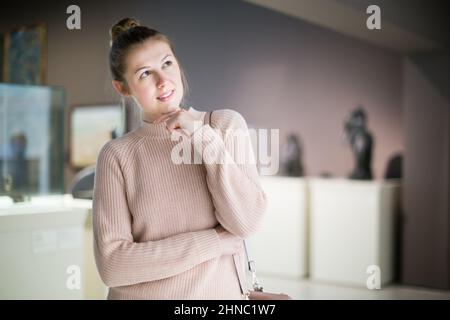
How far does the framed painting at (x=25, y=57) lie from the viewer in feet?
Result: 12.5

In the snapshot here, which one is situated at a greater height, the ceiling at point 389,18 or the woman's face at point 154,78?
the ceiling at point 389,18

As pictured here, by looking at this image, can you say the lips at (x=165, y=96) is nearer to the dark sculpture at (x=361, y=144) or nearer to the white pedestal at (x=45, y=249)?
the white pedestal at (x=45, y=249)

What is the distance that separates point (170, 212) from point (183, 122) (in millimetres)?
196

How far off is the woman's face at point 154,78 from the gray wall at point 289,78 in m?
2.81

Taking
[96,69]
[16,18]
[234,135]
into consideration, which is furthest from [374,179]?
[234,135]

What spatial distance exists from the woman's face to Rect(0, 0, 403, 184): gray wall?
111 inches

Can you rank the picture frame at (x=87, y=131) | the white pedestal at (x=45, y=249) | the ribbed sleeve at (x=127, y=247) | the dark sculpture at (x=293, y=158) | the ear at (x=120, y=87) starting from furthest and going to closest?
the dark sculpture at (x=293, y=158) < the picture frame at (x=87, y=131) < the white pedestal at (x=45, y=249) < the ear at (x=120, y=87) < the ribbed sleeve at (x=127, y=247)

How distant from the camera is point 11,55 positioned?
12.9 feet

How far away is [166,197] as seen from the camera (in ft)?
3.77

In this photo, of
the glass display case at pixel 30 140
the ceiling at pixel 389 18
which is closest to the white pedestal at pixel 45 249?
the glass display case at pixel 30 140

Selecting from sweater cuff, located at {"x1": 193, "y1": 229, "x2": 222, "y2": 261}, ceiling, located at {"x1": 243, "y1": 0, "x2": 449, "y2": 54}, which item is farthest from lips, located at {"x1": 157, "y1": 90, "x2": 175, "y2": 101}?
ceiling, located at {"x1": 243, "y1": 0, "x2": 449, "y2": 54}

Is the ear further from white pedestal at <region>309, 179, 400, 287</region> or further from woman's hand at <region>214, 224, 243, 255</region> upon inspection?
white pedestal at <region>309, 179, 400, 287</region>

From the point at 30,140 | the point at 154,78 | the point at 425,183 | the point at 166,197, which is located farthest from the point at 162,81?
the point at 425,183

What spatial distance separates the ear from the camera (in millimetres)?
1215
